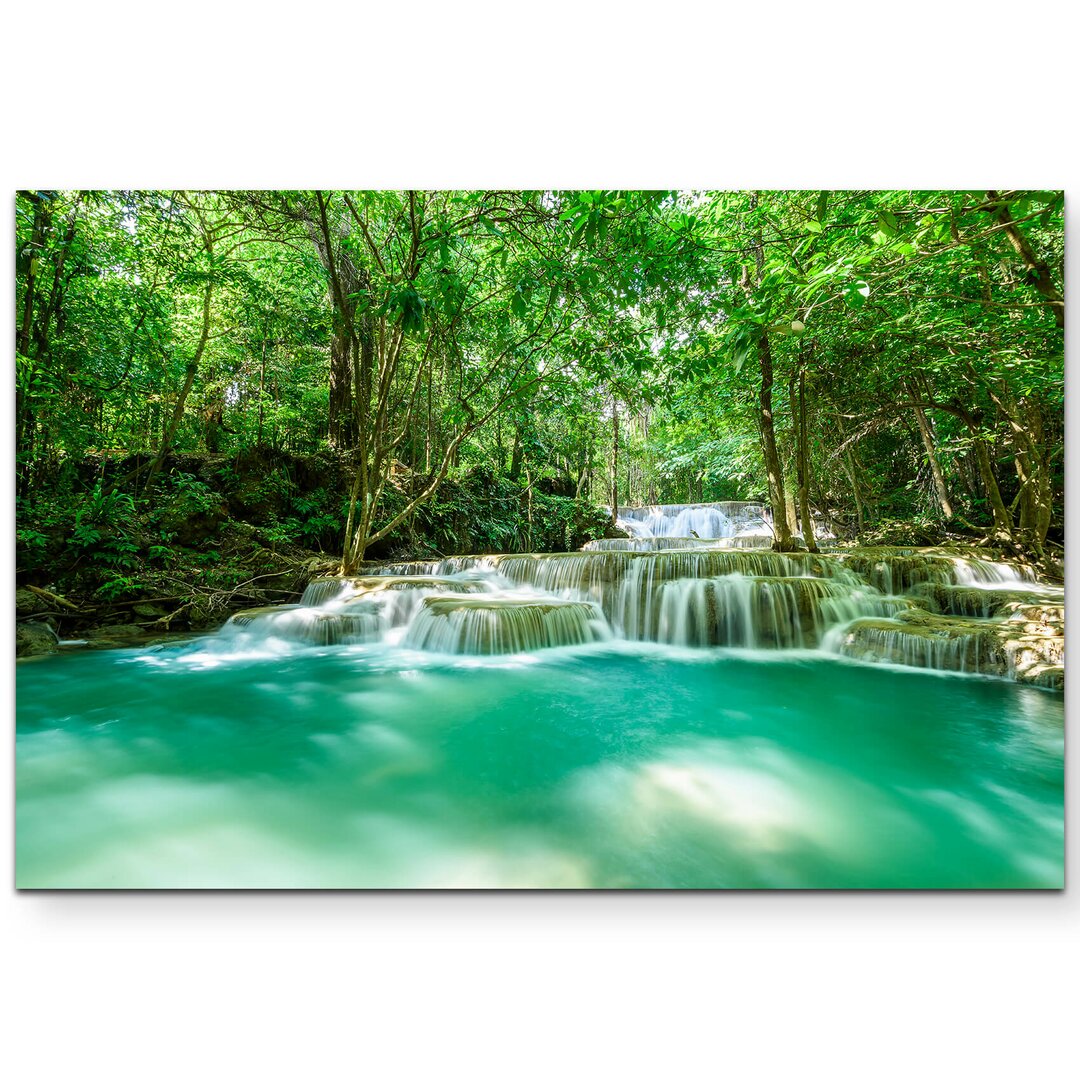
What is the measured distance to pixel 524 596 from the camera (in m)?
5.45

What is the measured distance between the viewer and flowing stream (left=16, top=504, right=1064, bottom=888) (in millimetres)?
1482

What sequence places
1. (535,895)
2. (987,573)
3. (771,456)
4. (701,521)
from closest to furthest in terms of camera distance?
(535,895)
(987,573)
(771,456)
(701,521)

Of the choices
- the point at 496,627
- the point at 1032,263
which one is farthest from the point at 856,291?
the point at 496,627

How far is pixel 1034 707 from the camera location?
8.23 feet

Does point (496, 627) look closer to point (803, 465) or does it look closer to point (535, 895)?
point (535, 895)

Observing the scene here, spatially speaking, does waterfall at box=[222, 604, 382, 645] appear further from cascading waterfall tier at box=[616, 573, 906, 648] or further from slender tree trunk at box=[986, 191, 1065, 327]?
slender tree trunk at box=[986, 191, 1065, 327]

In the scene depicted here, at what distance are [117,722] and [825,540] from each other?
12298 millimetres

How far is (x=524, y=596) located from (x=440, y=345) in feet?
11.2

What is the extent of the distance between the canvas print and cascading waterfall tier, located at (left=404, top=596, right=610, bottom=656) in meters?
0.03

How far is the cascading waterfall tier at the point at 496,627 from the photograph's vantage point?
4.04 m

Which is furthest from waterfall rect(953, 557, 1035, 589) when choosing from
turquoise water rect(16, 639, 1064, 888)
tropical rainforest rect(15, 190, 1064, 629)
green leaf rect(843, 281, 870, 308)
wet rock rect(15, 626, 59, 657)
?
wet rock rect(15, 626, 59, 657)

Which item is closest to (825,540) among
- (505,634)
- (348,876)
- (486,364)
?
(486,364)

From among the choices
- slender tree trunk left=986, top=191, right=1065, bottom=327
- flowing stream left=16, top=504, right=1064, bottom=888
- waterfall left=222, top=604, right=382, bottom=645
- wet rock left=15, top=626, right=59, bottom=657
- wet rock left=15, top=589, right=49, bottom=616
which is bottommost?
flowing stream left=16, top=504, right=1064, bottom=888

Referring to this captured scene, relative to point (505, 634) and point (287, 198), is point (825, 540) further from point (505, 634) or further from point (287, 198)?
point (287, 198)
